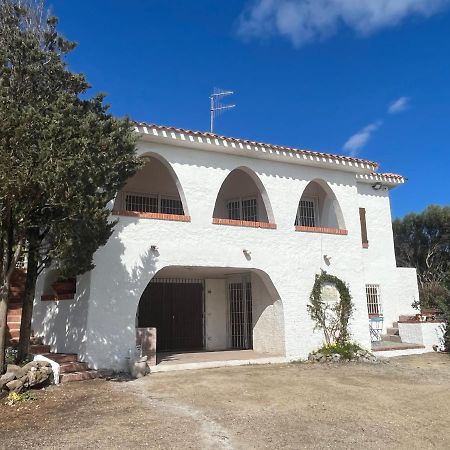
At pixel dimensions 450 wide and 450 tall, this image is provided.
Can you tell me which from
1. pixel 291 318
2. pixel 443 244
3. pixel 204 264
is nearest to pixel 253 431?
pixel 204 264

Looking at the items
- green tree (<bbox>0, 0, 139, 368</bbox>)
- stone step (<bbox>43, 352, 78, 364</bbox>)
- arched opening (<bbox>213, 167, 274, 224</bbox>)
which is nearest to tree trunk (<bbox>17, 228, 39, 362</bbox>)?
green tree (<bbox>0, 0, 139, 368</bbox>)

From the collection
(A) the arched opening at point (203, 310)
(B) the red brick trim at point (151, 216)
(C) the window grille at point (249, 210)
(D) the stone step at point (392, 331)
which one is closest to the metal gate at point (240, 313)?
(A) the arched opening at point (203, 310)

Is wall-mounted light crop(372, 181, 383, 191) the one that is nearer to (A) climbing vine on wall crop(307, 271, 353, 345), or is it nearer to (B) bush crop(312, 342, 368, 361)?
(A) climbing vine on wall crop(307, 271, 353, 345)

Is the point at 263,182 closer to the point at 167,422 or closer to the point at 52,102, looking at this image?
the point at 52,102

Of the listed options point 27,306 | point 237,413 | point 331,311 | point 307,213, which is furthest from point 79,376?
point 307,213

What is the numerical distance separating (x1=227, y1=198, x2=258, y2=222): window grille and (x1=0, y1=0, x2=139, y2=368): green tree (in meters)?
6.45

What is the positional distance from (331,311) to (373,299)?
4084mm

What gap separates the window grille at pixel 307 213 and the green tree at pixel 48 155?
802 cm

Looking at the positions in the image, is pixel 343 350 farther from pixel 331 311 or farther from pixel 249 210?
pixel 249 210

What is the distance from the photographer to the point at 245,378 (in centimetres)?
1055

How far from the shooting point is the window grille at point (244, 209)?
15.7 m

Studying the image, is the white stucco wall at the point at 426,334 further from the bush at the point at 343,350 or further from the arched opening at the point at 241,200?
the arched opening at the point at 241,200

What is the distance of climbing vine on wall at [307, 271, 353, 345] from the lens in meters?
14.0

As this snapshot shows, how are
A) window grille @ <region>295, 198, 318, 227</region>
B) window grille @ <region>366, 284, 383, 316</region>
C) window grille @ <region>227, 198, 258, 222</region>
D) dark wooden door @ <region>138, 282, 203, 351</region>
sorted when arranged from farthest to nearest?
window grille @ <region>366, 284, 383, 316</region> < window grille @ <region>295, 198, 318, 227</region> < window grille @ <region>227, 198, 258, 222</region> < dark wooden door @ <region>138, 282, 203, 351</region>
